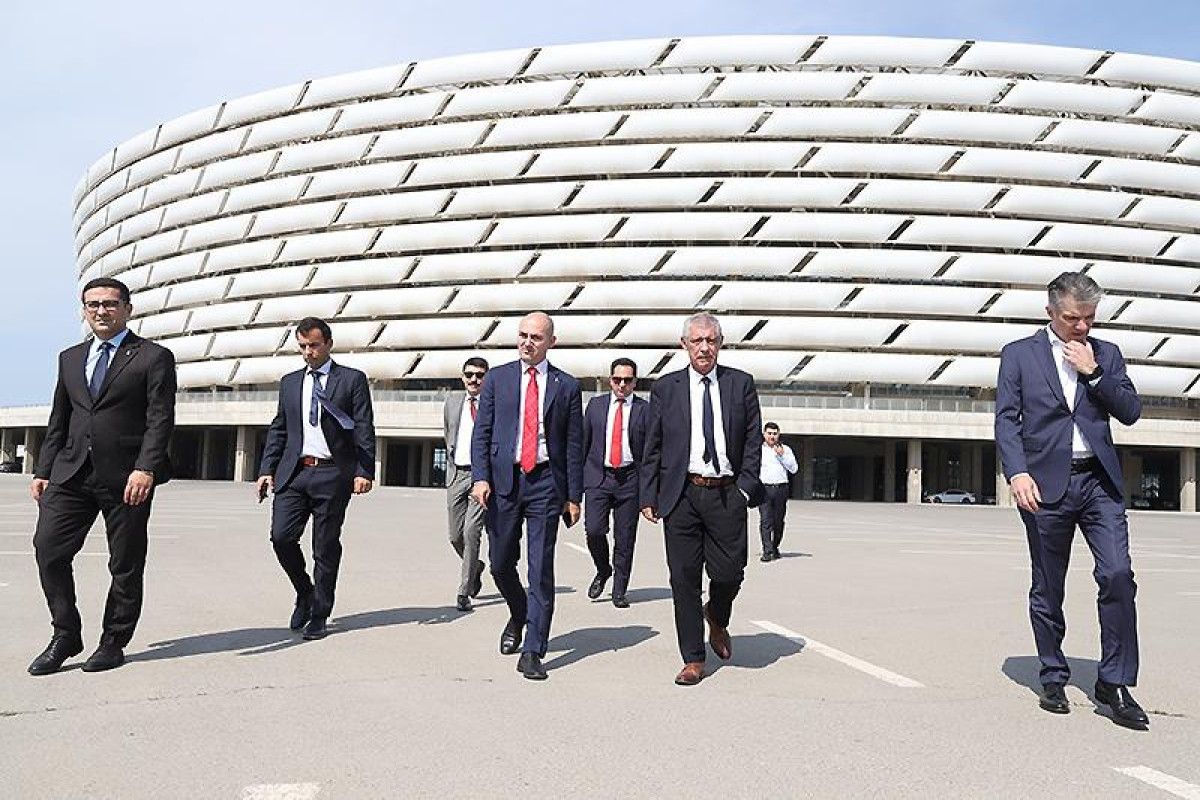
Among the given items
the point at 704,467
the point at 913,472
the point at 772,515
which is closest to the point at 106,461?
the point at 704,467

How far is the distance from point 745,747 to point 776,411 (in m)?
41.9

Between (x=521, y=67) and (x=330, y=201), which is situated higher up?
(x=521, y=67)

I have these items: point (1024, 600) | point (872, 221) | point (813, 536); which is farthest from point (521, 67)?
point (1024, 600)

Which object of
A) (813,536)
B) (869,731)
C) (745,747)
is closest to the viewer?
(745,747)

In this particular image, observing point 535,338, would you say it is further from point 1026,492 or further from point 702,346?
point 1026,492

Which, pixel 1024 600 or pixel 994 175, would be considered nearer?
pixel 1024 600

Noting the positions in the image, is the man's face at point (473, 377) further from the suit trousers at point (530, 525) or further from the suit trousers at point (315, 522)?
the suit trousers at point (530, 525)

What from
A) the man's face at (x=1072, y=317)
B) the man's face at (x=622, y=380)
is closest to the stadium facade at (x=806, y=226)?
the man's face at (x=622, y=380)

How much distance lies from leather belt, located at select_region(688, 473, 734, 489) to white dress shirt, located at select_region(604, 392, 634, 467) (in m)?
2.97

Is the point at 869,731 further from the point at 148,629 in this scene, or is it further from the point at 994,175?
the point at 994,175

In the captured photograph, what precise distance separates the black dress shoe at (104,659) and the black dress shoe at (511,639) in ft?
6.80

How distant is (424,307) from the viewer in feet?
173

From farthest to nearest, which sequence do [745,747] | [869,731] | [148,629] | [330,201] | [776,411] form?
1. [330,201]
2. [776,411]
3. [148,629]
4. [869,731]
5. [745,747]

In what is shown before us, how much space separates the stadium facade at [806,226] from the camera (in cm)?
4784
